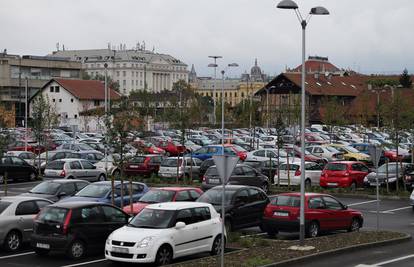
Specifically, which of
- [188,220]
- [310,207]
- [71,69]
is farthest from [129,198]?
[71,69]

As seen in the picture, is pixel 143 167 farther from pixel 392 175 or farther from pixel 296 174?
pixel 392 175

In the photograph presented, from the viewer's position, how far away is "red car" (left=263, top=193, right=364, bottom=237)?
854 inches

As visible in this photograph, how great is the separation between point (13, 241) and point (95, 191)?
6756 millimetres

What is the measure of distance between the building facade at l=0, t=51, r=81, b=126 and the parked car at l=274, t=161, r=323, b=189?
75.9 metres

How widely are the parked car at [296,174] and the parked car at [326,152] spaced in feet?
43.1

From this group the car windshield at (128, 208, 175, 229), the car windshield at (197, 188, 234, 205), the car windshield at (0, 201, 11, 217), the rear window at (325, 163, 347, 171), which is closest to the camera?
the car windshield at (128, 208, 175, 229)

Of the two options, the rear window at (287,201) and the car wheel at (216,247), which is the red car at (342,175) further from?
the car wheel at (216,247)

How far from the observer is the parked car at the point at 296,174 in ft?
121

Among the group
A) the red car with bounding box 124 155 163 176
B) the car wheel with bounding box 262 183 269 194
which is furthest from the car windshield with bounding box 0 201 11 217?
the red car with bounding box 124 155 163 176

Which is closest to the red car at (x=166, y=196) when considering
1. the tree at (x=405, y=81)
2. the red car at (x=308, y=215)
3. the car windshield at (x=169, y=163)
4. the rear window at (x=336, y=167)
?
the red car at (x=308, y=215)

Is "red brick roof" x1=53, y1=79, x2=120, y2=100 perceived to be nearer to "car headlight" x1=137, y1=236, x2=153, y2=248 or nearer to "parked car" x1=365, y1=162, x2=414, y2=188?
"parked car" x1=365, y1=162, x2=414, y2=188

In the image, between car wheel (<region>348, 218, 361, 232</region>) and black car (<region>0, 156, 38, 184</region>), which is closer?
car wheel (<region>348, 218, 361, 232</region>)

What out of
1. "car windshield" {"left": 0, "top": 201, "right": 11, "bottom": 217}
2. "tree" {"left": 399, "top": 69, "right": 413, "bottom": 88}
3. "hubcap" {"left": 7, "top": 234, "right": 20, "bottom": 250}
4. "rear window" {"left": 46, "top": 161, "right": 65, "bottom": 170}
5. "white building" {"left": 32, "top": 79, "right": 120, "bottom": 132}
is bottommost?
"hubcap" {"left": 7, "top": 234, "right": 20, "bottom": 250}

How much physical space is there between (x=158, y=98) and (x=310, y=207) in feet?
283
